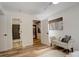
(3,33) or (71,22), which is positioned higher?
(71,22)

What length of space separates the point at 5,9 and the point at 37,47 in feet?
3.87

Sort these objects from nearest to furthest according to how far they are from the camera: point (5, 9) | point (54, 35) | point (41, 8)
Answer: point (5, 9)
point (41, 8)
point (54, 35)

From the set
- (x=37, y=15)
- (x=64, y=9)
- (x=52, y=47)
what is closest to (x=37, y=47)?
(x=52, y=47)

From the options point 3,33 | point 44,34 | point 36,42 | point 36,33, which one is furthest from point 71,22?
point 3,33

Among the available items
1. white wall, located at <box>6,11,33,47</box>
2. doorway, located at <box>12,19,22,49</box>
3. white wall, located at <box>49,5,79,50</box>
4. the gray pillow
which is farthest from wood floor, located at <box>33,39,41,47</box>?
white wall, located at <box>49,5,79,50</box>

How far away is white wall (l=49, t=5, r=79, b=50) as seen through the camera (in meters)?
2.44

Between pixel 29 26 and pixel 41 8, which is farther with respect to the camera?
pixel 29 26

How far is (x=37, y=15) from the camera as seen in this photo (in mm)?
2479

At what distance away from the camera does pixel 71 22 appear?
248 cm

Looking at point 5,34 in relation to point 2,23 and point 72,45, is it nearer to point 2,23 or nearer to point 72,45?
point 2,23

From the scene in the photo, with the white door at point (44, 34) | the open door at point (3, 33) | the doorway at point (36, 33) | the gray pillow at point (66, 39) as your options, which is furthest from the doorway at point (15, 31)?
the gray pillow at point (66, 39)

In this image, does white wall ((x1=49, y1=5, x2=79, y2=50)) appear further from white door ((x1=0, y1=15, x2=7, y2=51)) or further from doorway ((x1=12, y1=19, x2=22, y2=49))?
white door ((x1=0, y1=15, x2=7, y2=51))

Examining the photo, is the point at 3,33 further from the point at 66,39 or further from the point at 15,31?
the point at 66,39

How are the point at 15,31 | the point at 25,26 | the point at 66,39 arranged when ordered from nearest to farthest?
the point at 66,39
the point at 15,31
the point at 25,26
